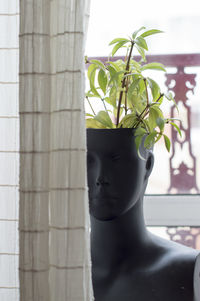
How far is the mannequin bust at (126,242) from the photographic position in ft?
3.55

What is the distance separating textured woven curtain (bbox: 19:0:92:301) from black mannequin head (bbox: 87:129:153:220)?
13 centimetres

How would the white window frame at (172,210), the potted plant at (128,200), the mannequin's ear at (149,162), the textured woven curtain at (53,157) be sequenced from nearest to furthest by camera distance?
the textured woven curtain at (53,157) < the potted plant at (128,200) < the mannequin's ear at (149,162) < the white window frame at (172,210)

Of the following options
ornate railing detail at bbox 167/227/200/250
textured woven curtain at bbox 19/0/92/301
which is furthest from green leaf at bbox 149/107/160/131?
ornate railing detail at bbox 167/227/200/250

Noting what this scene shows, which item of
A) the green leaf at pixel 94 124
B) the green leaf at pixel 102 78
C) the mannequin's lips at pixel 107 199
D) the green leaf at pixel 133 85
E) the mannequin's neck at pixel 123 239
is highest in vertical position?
the green leaf at pixel 102 78

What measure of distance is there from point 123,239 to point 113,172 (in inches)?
8.0

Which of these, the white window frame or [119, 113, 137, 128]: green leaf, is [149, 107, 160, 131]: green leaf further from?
the white window frame

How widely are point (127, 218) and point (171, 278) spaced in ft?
0.66

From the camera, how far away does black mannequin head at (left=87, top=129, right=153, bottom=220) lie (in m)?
1.11

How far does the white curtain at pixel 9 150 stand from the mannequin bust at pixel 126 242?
0.21 m

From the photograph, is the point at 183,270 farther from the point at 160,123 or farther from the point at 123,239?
the point at 160,123

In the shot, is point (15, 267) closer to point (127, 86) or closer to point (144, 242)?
point (144, 242)

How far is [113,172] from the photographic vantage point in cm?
112

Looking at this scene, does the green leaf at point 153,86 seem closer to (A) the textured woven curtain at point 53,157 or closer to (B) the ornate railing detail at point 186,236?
(A) the textured woven curtain at point 53,157

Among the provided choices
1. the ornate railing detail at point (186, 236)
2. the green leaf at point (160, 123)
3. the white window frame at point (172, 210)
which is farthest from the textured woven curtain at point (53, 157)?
the ornate railing detail at point (186, 236)
